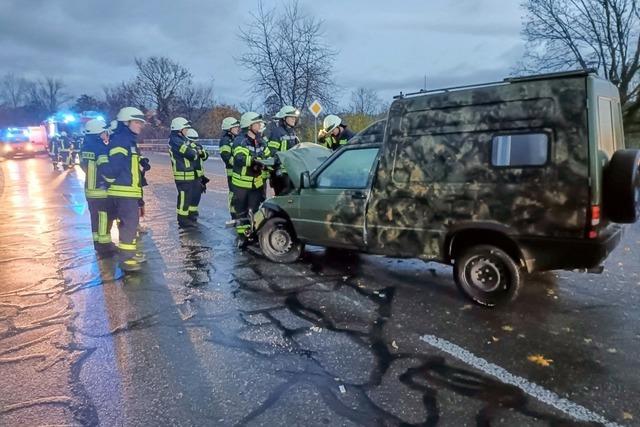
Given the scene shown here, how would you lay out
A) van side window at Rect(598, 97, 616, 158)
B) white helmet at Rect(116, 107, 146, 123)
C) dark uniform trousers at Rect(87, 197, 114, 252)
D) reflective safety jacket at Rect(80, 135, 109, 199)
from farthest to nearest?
1. dark uniform trousers at Rect(87, 197, 114, 252)
2. reflective safety jacket at Rect(80, 135, 109, 199)
3. white helmet at Rect(116, 107, 146, 123)
4. van side window at Rect(598, 97, 616, 158)

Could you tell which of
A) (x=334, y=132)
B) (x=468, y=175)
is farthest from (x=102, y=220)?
(x=468, y=175)

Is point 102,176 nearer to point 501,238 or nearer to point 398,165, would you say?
point 398,165

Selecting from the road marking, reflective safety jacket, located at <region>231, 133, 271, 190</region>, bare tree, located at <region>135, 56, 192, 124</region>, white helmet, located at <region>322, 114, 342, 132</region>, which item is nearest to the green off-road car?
the road marking

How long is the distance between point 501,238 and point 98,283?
4.47 m

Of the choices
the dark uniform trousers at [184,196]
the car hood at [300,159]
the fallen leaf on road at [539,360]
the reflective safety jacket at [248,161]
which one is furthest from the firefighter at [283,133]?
the fallen leaf on road at [539,360]

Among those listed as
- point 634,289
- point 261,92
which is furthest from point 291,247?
point 261,92

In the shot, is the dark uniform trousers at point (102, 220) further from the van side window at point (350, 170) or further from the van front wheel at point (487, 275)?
the van front wheel at point (487, 275)

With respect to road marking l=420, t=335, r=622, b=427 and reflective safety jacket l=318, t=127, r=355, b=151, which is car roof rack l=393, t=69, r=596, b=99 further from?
reflective safety jacket l=318, t=127, r=355, b=151

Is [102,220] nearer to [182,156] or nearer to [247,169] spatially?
[182,156]

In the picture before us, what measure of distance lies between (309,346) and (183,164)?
5867 millimetres

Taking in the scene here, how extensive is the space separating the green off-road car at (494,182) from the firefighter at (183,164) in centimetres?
400

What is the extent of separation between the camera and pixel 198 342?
12.8 feet

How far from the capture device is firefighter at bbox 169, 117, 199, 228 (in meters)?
8.60

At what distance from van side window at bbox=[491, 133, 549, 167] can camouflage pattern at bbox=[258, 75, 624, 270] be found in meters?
0.04
